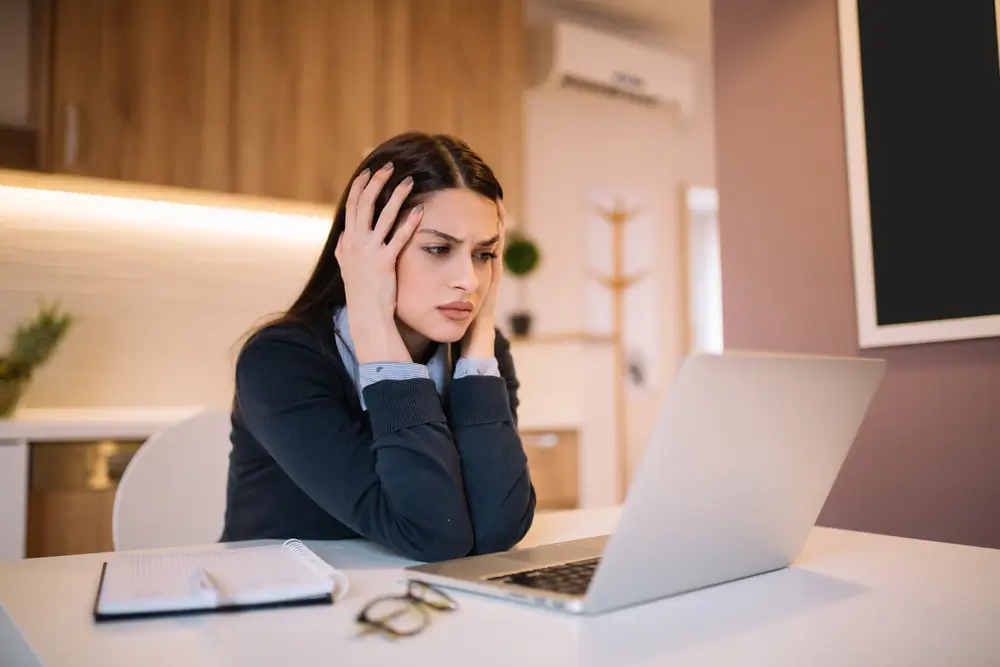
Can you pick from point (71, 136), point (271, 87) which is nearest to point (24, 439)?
point (71, 136)

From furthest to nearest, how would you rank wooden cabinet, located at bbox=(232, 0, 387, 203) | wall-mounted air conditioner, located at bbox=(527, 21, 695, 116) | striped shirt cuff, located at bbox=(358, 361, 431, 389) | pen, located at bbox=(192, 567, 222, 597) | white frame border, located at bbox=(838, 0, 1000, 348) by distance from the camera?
1. wall-mounted air conditioner, located at bbox=(527, 21, 695, 116)
2. wooden cabinet, located at bbox=(232, 0, 387, 203)
3. white frame border, located at bbox=(838, 0, 1000, 348)
4. striped shirt cuff, located at bbox=(358, 361, 431, 389)
5. pen, located at bbox=(192, 567, 222, 597)

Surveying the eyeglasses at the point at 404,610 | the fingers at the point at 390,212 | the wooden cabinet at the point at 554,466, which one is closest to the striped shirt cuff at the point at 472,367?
the fingers at the point at 390,212

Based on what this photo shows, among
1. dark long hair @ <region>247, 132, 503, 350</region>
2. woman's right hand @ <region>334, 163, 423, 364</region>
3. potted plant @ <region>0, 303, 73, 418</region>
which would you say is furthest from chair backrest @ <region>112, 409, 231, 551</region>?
potted plant @ <region>0, 303, 73, 418</region>

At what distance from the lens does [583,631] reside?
Answer: 622 millimetres

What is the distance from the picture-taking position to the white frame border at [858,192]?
163 centimetres

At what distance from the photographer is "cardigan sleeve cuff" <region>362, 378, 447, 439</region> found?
3.46 feet

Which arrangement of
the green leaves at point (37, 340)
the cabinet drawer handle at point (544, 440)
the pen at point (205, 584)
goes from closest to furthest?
the pen at point (205, 584) → the green leaves at point (37, 340) → the cabinet drawer handle at point (544, 440)

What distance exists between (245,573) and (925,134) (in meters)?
1.42

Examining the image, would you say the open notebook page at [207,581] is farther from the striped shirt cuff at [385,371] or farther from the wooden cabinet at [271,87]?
the wooden cabinet at [271,87]

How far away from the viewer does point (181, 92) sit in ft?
8.44

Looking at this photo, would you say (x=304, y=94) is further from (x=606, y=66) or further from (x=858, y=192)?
(x=858, y=192)

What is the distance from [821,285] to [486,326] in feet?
2.73

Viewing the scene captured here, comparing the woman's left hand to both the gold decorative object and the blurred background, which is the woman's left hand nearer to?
the blurred background

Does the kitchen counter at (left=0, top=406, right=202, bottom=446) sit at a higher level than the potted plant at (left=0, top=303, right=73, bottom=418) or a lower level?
lower
